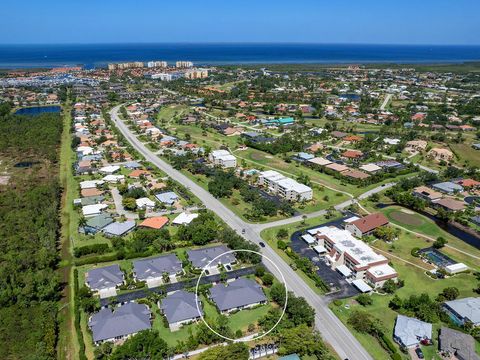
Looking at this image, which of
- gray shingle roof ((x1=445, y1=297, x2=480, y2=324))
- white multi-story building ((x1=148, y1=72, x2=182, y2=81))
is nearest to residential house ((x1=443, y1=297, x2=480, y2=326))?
gray shingle roof ((x1=445, y1=297, x2=480, y2=324))

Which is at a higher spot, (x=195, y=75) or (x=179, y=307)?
(x=195, y=75)

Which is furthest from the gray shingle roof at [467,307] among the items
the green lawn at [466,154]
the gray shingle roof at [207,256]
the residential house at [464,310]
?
the green lawn at [466,154]

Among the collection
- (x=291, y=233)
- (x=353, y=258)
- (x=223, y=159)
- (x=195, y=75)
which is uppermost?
(x=195, y=75)

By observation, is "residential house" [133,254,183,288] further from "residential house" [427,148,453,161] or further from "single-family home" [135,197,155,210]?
"residential house" [427,148,453,161]

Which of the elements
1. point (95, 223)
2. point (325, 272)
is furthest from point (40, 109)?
point (325, 272)

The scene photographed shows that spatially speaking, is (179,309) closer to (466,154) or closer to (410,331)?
(410,331)

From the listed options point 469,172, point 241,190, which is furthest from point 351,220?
point 469,172
